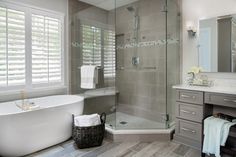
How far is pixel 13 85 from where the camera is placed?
9.01 feet

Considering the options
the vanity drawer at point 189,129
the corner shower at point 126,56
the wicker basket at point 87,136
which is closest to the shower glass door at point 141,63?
the corner shower at point 126,56

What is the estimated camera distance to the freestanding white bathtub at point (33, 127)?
2023 mm

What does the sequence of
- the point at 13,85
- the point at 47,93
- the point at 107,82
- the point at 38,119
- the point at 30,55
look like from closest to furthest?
the point at 38,119
the point at 13,85
the point at 30,55
the point at 47,93
the point at 107,82

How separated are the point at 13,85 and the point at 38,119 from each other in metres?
0.92

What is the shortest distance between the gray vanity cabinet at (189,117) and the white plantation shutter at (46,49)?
2.34m

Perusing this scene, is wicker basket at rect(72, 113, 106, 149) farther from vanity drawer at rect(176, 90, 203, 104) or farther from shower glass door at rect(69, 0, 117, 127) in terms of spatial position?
vanity drawer at rect(176, 90, 203, 104)

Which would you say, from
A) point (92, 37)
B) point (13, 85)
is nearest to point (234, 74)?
point (92, 37)

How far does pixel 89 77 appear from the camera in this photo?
3229mm

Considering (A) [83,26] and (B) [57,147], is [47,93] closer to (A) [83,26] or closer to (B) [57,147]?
(B) [57,147]

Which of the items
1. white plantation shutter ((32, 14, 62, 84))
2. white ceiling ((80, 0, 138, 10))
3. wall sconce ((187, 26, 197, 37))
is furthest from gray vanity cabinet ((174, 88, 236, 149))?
white plantation shutter ((32, 14, 62, 84))

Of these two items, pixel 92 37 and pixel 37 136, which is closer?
pixel 37 136

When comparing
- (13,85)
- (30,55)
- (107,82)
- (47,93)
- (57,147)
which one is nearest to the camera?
(57,147)

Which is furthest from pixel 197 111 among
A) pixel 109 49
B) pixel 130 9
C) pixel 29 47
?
pixel 29 47

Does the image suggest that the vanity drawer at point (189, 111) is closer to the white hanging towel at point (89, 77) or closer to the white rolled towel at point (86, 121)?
the white rolled towel at point (86, 121)
